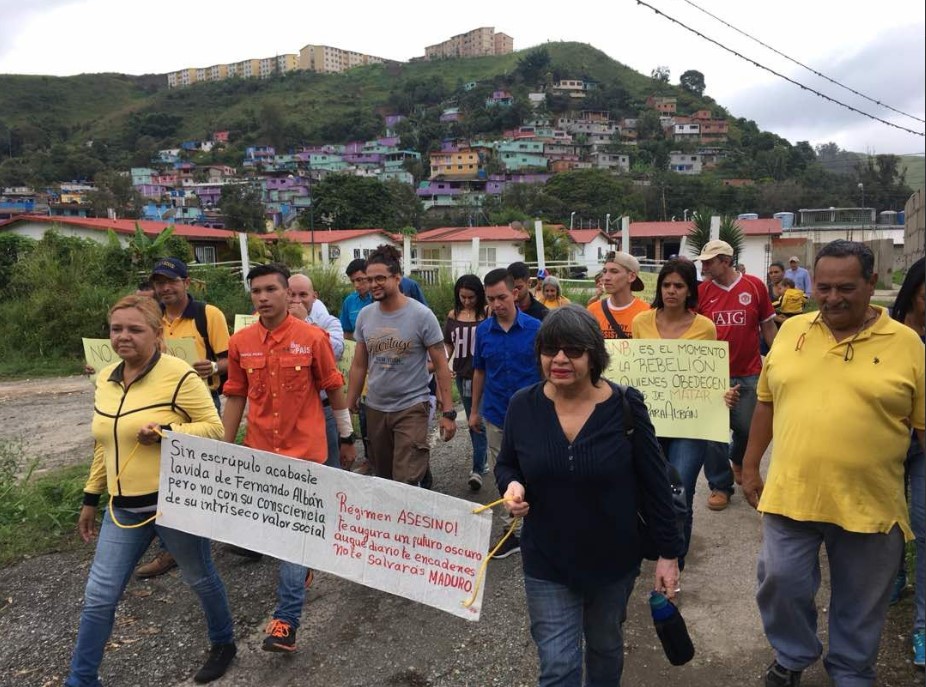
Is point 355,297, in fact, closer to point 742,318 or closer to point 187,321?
point 187,321

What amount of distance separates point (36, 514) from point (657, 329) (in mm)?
4924

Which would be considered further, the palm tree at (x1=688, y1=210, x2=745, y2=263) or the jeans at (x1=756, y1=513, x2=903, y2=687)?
the palm tree at (x1=688, y1=210, x2=745, y2=263)

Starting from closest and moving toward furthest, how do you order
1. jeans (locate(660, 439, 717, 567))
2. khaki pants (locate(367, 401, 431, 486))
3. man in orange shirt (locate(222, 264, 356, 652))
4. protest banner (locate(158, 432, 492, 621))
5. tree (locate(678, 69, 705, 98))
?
protest banner (locate(158, 432, 492, 621)), man in orange shirt (locate(222, 264, 356, 652)), jeans (locate(660, 439, 717, 567)), khaki pants (locate(367, 401, 431, 486)), tree (locate(678, 69, 705, 98))

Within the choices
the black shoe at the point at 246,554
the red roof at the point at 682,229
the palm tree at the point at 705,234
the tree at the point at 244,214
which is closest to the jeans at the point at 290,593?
the black shoe at the point at 246,554

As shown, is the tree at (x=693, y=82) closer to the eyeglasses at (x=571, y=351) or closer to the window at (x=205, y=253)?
the window at (x=205, y=253)

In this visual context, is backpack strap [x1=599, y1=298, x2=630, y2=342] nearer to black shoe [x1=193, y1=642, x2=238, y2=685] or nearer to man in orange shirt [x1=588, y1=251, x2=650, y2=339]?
man in orange shirt [x1=588, y1=251, x2=650, y2=339]

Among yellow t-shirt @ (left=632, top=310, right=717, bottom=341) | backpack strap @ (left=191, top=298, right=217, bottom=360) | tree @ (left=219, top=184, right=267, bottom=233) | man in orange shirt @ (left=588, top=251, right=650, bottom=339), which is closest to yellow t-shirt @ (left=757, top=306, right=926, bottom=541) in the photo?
yellow t-shirt @ (left=632, top=310, right=717, bottom=341)

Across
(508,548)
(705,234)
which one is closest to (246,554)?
(508,548)

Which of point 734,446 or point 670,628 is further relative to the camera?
point 734,446

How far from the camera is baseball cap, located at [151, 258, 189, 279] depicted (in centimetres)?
453

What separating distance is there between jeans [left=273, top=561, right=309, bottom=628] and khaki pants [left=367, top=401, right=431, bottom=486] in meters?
1.08

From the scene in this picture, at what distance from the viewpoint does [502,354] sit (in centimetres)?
450

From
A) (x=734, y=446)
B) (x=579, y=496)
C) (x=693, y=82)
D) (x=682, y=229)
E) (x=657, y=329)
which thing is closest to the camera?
(x=579, y=496)

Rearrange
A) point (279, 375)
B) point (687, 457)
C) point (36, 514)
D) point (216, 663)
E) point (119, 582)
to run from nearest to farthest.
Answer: point (119, 582) → point (216, 663) → point (279, 375) → point (687, 457) → point (36, 514)
